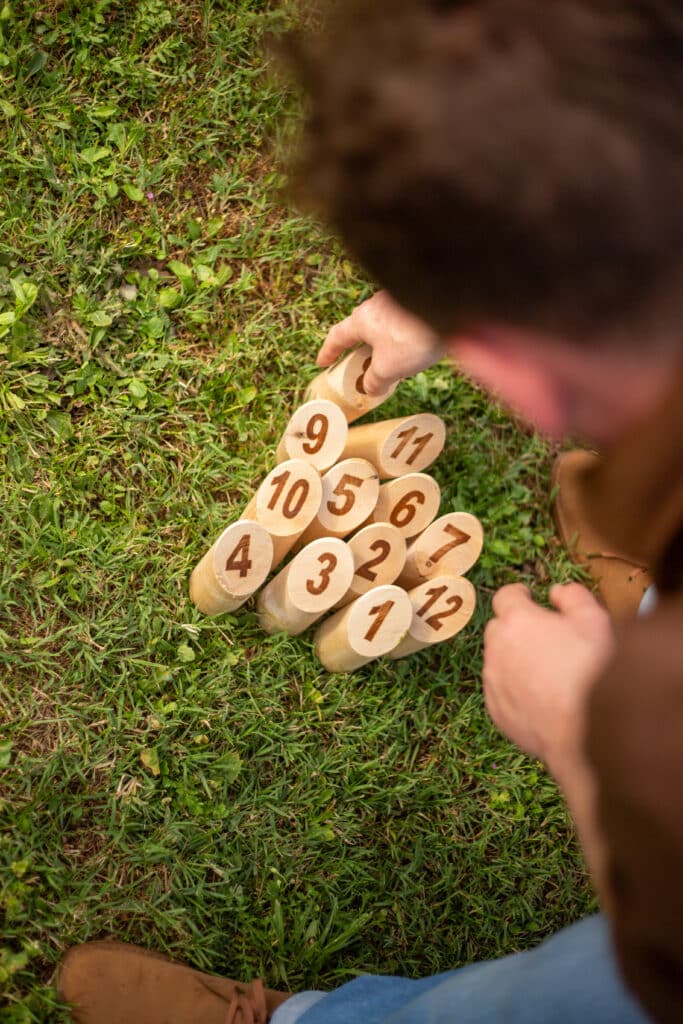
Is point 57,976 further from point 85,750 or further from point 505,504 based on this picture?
point 505,504

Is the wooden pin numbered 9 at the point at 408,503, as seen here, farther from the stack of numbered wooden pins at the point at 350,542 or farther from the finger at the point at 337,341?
the finger at the point at 337,341

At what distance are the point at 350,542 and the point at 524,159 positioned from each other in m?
1.19

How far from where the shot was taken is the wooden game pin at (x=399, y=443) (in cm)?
Answer: 202

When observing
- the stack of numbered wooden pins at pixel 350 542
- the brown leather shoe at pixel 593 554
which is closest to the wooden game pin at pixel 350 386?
the stack of numbered wooden pins at pixel 350 542

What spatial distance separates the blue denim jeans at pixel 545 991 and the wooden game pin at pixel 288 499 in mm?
869

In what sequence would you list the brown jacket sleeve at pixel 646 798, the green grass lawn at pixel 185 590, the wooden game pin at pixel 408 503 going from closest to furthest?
1. the brown jacket sleeve at pixel 646 798
2. the green grass lawn at pixel 185 590
3. the wooden game pin at pixel 408 503

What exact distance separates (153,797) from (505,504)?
1091 millimetres

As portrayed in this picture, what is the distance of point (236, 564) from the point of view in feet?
5.95

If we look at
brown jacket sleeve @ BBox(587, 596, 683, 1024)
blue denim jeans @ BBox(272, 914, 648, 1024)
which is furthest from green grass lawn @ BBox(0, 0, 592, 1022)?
brown jacket sleeve @ BBox(587, 596, 683, 1024)

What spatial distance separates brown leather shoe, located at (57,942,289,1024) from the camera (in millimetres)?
1774

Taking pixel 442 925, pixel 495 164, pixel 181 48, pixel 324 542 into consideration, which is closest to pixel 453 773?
pixel 442 925

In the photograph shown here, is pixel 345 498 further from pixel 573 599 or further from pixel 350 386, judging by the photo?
pixel 573 599

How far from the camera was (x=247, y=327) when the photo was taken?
7.38ft

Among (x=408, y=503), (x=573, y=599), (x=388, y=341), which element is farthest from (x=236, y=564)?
(x=573, y=599)
